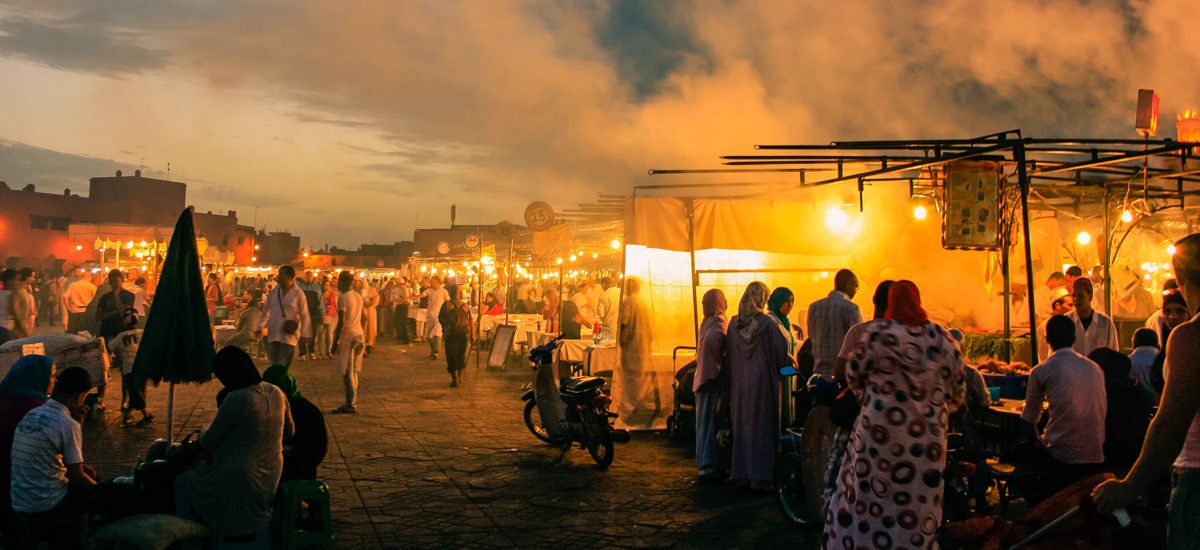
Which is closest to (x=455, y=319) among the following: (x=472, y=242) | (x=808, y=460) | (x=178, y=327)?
(x=472, y=242)

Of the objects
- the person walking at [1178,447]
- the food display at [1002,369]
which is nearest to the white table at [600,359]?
the food display at [1002,369]

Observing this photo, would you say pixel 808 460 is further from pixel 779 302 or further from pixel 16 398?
pixel 16 398

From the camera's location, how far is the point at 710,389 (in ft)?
26.0

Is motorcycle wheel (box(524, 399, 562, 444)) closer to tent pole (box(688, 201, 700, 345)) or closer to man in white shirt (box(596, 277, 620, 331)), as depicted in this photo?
tent pole (box(688, 201, 700, 345))

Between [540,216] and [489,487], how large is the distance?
31.9 feet

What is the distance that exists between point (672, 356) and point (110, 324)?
25.7 ft

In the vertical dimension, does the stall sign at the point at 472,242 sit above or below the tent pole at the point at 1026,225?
above

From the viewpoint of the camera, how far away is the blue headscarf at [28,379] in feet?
16.4

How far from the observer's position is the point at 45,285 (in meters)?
30.4

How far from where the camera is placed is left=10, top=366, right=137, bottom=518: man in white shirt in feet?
15.2

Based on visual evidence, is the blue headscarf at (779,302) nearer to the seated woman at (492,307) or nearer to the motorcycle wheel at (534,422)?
the motorcycle wheel at (534,422)

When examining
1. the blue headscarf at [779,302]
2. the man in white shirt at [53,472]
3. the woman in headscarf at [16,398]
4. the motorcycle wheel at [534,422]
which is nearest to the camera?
the man in white shirt at [53,472]

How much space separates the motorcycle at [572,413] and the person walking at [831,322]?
227 centimetres

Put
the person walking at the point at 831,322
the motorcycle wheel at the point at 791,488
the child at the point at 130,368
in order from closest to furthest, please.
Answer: the motorcycle wheel at the point at 791,488 < the person walking at the point at 831,322 < the child at the point at 130,368
